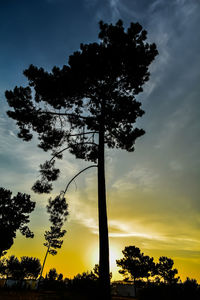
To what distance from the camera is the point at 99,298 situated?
6168mm

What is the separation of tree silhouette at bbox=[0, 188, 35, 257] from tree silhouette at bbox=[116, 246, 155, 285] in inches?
1043

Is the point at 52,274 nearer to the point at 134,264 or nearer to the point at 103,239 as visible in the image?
the point at 134,264

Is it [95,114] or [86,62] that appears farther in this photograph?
[95,114]

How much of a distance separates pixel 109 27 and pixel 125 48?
1.99m

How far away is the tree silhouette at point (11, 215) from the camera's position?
2675 centimetres

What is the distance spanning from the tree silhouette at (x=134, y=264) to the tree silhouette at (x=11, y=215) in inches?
1043

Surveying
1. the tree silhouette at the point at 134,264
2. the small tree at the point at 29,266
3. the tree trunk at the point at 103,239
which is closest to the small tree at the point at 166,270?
the tree silhouette at the point at 134,264

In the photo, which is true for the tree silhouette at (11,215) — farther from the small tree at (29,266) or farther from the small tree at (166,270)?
the small tree at (166,270)

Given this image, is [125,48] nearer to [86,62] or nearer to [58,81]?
[86,62]

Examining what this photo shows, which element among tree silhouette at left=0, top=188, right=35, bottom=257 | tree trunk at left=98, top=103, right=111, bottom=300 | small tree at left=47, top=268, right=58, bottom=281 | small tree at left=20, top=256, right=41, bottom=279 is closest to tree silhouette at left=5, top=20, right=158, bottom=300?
tree trunk at left=98, top=103, right=111, bottom=300

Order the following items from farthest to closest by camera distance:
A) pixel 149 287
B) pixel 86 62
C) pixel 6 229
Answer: pixel 6 229 < pixel 86 62 < pixel 149 287

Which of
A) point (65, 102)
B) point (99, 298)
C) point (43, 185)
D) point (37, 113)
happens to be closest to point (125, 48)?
point (65, 102)

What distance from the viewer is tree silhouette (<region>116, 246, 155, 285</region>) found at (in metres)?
40.1

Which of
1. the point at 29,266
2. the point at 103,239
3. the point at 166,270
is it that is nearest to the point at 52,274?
the point at 29,266
